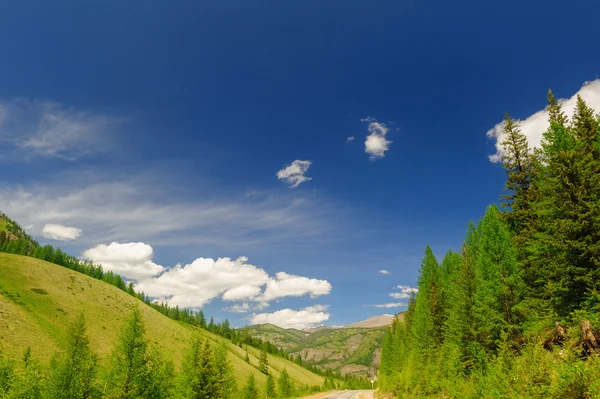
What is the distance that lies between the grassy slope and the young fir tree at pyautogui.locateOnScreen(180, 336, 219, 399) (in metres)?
35.7

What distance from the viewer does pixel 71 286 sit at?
367 feet

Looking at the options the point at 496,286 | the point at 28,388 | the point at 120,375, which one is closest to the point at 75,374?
the point at 28,388

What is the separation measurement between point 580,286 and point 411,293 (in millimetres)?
67803

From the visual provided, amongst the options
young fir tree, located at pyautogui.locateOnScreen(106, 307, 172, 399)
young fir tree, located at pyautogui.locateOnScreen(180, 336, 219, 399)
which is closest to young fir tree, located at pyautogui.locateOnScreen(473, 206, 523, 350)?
young fir tree, located at pyautogui.locateOnScreen(180, 336, 219, 399)

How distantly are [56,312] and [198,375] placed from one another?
78498 millimetres

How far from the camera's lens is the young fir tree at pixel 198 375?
125 ft

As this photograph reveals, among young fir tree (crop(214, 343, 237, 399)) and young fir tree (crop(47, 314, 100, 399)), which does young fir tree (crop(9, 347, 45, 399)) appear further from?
young fir tree (crop(214, 343, 237, 399))

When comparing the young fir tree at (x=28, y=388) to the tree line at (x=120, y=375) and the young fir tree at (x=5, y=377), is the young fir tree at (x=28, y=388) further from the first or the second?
the young fir tree at (x=5, y=377)

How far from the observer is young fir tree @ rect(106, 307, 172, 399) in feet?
114

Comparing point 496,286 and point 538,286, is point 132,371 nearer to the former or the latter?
point 496,286

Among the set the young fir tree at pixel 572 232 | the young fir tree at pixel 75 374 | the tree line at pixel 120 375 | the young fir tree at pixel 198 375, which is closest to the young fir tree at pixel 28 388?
the tree line at pixel 120 375

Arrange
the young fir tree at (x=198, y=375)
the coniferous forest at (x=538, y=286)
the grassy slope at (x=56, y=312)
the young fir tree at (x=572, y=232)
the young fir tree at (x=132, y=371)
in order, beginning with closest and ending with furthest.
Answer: the coniferous forest at (x=538, y=286) < the young fir tree at (x=572, y=232) < the young fir tree at (x=132, y=371) < the young fir tree at (x=198, y=375) < the grassy slope at (x=56, y=312)

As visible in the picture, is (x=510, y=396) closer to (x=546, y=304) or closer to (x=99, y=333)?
(x=546, y=304)

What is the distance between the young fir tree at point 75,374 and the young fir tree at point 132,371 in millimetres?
3137
